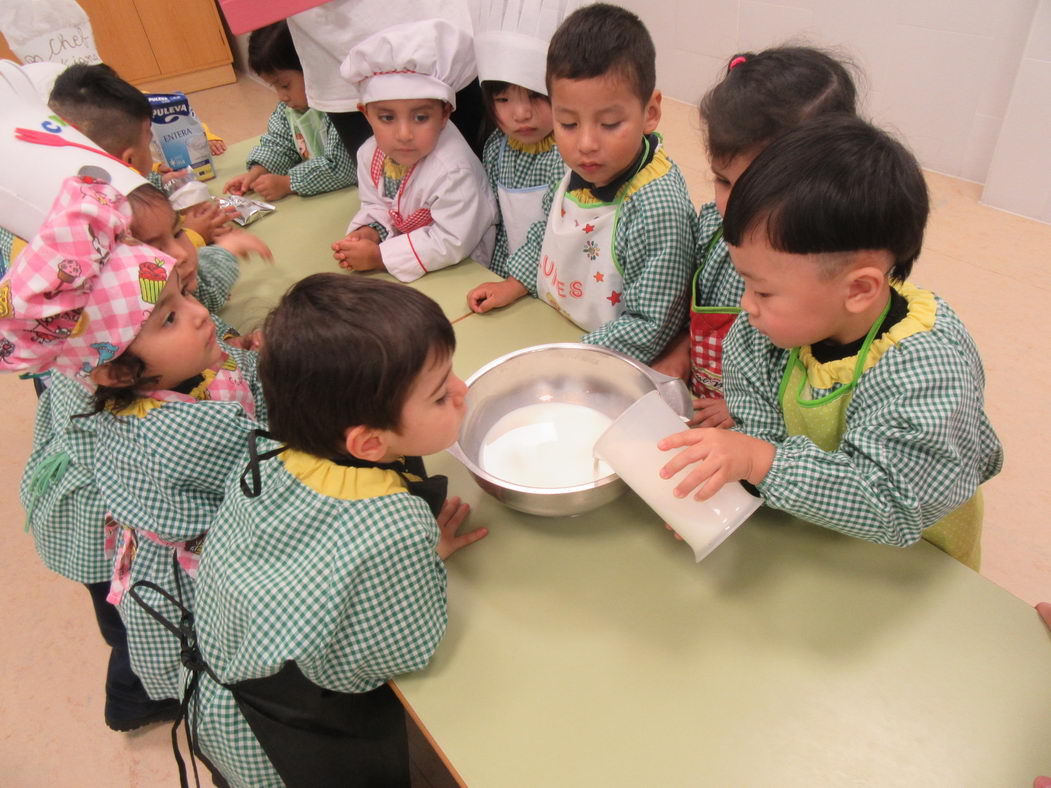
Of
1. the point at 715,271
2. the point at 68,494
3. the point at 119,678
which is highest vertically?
the point at 715,271

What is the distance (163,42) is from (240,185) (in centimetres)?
326

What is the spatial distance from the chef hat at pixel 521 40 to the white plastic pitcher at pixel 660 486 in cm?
78

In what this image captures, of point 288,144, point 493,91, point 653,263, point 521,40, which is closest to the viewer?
point 653,263

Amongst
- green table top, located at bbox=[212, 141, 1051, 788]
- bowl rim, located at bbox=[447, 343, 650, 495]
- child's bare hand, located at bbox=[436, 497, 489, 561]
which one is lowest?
green table top, located at bbox=[212, 141, 1051, 788]

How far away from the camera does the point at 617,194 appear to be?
1.16 metres

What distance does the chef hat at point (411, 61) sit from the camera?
4.30ft

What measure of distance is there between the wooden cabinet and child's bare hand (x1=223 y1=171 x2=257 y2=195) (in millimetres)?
3056

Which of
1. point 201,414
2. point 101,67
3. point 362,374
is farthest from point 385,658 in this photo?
point 101,67

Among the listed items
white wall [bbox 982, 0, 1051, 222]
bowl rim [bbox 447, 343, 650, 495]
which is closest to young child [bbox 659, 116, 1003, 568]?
bowl rim [bbox 447, 343, 650, 495]

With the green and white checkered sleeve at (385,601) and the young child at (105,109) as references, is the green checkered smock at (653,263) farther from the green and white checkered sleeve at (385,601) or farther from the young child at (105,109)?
the young child at (105,109)

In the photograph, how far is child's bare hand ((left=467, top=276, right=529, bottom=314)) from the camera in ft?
4.25

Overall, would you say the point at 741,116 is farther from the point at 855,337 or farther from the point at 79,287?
the point at 79,287

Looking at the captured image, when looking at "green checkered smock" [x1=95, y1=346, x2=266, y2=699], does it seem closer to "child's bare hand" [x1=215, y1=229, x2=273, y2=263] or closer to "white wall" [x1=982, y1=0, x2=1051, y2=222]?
"child's bare hand" [x1=215, y1=229, x2=273, y2=263]

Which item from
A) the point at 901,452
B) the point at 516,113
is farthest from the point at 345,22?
the point at 901,452
